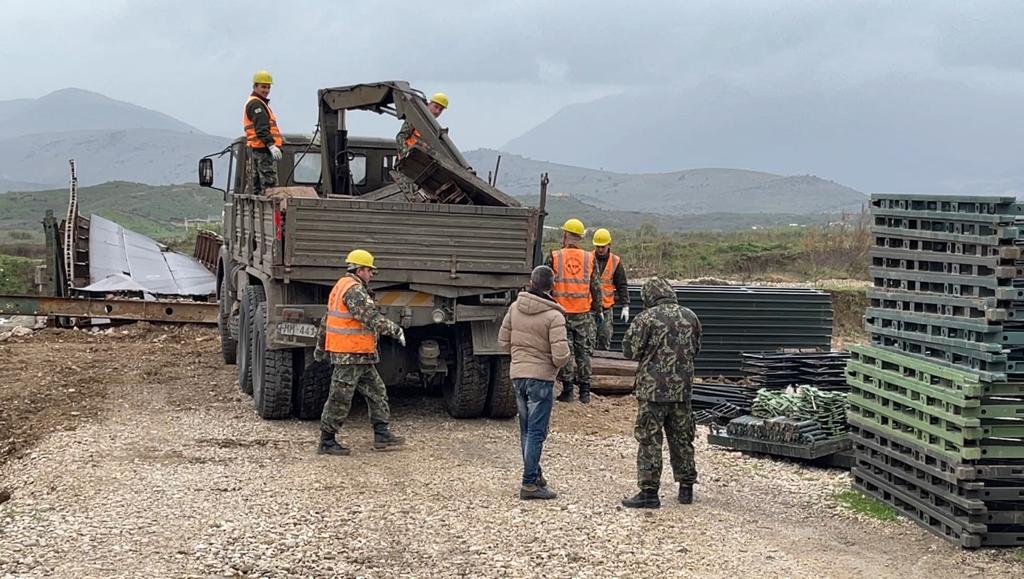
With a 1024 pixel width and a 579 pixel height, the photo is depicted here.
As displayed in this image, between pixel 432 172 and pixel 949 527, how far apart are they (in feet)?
19.8

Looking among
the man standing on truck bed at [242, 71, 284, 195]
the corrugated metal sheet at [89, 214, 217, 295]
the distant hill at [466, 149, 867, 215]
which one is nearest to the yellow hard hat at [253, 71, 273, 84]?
the man standing on truck bed at [242, 71, 284, 195]

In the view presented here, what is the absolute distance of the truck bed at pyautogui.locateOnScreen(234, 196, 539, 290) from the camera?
10.9 meters

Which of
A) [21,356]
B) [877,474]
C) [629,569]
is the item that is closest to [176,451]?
[629,569]

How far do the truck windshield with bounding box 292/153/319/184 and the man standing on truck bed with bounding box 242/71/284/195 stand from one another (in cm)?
37

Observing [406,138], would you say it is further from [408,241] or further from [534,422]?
[534,422]

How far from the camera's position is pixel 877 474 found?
9.02 m

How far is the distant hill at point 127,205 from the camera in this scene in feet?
252

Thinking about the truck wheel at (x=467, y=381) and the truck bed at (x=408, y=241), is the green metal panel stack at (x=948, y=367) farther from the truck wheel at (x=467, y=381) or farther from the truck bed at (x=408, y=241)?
the truck wheel at (x=467, y=381)

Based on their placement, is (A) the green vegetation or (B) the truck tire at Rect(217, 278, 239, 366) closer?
(B) the truck tire at Rect(217, 278, 239, 366)

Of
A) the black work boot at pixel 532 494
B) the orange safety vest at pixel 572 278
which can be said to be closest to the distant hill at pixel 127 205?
the orange safety vest at pixel 572 278

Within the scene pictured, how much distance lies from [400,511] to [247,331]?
4.67m

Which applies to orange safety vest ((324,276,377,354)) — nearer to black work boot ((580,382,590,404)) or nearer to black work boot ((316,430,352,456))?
black work boot ((316,430,352,456))

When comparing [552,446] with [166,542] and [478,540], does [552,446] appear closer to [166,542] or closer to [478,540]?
[478,540]

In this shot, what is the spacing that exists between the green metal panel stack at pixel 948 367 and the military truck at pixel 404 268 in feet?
11.8
